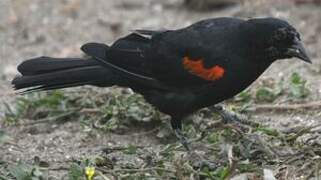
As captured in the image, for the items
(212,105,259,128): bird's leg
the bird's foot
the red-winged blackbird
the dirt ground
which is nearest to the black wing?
the red-winged blackbird

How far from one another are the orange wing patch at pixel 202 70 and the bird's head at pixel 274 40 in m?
0.24

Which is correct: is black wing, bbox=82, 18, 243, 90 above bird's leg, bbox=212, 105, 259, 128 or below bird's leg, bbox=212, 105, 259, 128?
above

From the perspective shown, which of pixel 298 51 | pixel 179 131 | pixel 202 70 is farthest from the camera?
pixel 179 131

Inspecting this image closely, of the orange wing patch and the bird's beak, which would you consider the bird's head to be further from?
the orange wing patch

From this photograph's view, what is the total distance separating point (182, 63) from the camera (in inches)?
215

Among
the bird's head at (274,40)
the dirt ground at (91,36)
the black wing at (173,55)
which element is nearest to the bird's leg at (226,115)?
the dirt ground at (91,36)

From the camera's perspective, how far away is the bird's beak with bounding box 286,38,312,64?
5102mm

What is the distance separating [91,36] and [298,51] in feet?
11.6

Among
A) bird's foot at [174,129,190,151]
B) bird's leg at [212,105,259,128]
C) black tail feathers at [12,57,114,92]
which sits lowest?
bird's foot at [174,129,190,151]

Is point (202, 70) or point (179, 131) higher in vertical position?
point (202, 70)

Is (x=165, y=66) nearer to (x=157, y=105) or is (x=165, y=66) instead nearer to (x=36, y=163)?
(x=157, y=105)

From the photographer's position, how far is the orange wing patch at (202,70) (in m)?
5.25

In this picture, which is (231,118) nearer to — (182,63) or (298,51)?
(182,63)

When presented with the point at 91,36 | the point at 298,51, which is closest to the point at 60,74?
the point at 298,51
